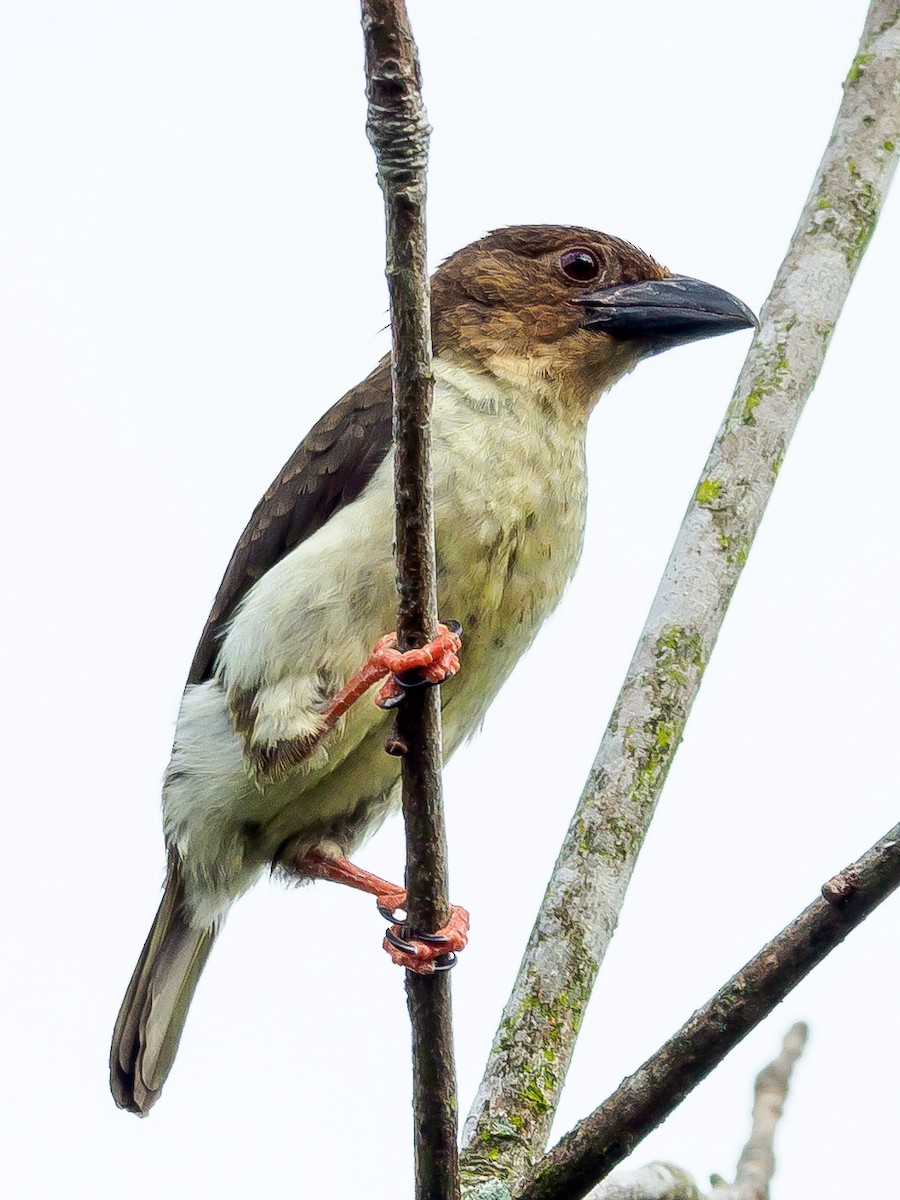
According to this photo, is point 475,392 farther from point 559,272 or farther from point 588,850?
point 588,850

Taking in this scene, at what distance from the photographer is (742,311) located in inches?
197

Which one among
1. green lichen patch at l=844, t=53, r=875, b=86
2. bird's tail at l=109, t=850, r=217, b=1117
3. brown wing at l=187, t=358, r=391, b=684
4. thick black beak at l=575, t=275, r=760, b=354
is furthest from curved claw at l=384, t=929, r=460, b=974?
green lichen patch at l=844, t=53, r=875, b=86

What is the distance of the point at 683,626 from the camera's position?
4.33m

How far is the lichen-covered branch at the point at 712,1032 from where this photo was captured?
261cm

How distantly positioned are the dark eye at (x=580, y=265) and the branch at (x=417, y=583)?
2.44m

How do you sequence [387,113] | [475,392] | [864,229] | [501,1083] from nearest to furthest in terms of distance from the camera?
[387,113] < [501,1083] < [475,392] < [864,229]

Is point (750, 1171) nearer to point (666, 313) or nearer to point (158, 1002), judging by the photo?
point (158, 1002)

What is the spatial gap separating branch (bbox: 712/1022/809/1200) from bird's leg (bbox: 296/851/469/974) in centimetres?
82

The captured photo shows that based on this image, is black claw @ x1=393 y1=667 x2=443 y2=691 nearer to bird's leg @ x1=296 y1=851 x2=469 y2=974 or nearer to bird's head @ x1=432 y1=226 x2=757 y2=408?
bird's leg @ x1=296 y1=851 x2=469 y2=974

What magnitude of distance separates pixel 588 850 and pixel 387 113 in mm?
2106

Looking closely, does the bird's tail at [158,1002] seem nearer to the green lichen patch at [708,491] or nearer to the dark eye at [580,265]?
the green lichen patch at [708,491]

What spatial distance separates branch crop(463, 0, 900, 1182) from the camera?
373 cm

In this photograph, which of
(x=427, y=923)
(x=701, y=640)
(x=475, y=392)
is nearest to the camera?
(x=427, y=923)

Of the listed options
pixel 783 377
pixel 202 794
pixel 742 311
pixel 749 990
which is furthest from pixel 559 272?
pixel 749 990
